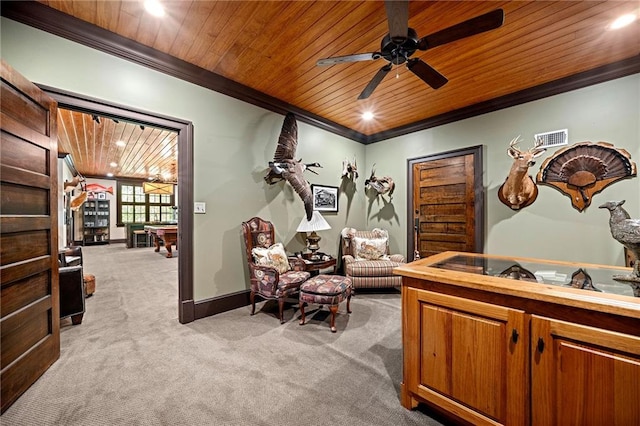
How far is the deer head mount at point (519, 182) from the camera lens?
9.87 ft

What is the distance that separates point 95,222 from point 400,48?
12745 mm

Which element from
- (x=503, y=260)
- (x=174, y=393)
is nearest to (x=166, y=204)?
(x=174, y=393)

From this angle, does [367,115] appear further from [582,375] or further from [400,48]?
[582,375]

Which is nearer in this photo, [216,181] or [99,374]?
[99,374]

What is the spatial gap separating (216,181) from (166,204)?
10.6m

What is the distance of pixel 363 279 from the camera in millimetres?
3672

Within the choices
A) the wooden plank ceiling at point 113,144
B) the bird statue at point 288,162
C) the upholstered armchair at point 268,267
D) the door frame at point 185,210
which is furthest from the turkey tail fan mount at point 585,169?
the wooden plank ceiling at point 113,144

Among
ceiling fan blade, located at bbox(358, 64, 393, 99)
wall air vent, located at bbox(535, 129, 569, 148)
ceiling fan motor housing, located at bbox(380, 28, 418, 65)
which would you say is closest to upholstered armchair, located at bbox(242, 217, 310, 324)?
ceiling fan blade, located at bbox(358, 64, 393, 99)

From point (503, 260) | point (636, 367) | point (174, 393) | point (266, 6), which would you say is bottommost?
point (174, 393)

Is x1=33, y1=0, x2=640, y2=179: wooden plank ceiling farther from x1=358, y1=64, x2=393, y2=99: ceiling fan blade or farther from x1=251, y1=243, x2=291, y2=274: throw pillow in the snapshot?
x1=251, y1=243, x2=291, y2=274: throw pillow

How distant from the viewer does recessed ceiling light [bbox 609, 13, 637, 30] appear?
2049 millimetres

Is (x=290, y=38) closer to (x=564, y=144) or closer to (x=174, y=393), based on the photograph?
(x=174, y=393)

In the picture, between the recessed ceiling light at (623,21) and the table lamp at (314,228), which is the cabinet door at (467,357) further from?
the recessed ceiling light at (623,21)

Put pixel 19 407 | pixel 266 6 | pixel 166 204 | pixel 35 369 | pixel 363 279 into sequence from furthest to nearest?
pixel 166 204
pixel 363 279
pixel 266 6
pixel 35 369
pixel 19 407
